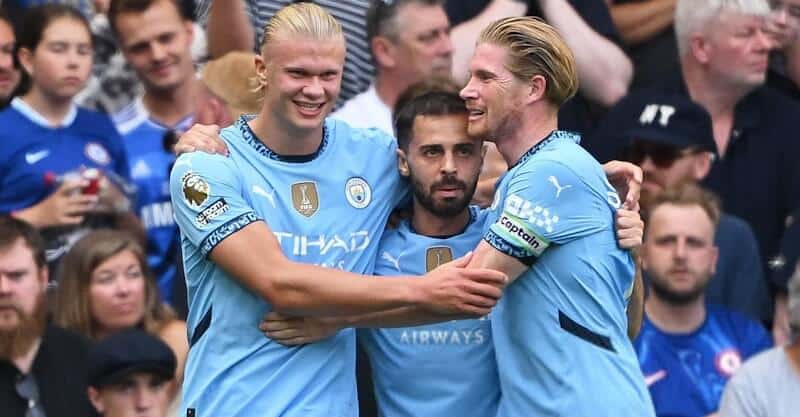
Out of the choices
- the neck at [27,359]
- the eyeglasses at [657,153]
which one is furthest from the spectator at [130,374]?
the eyeglasses at [657,153]

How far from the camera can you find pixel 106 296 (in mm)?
9008

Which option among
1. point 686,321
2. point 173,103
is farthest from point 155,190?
point 686,321

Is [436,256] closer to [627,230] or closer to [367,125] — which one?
[627,230]

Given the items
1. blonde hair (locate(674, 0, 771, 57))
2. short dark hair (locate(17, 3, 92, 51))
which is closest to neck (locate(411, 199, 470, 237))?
short dark hair (locate(17, 3, 92, 51))

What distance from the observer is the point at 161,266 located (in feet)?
31.9

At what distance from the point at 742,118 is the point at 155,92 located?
2.94 meters

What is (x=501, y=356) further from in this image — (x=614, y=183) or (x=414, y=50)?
(x=414, y=50)

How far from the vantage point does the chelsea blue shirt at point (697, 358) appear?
9.16 m

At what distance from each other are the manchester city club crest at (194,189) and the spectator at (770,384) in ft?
9.53

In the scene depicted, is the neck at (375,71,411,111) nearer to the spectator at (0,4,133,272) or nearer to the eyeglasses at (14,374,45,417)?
the spectator at (0,4,133,272)

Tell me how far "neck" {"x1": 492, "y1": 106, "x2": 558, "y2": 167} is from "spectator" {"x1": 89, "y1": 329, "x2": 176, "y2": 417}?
220 cm

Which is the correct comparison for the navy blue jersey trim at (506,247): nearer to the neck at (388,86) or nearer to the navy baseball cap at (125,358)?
the navy baseball cap at (125,358)

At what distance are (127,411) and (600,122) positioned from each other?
309 cm

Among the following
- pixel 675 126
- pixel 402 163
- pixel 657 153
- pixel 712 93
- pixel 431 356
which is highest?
pixel 712 93
